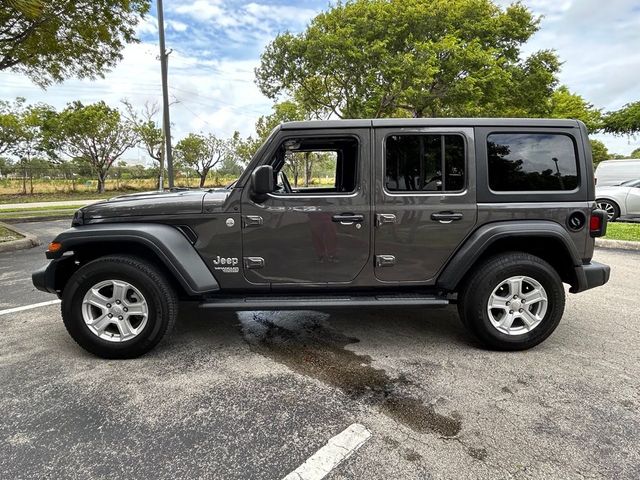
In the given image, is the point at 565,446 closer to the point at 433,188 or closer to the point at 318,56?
the point at 433,188

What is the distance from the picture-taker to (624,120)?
30.7 m

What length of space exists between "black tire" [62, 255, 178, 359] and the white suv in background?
453 inches

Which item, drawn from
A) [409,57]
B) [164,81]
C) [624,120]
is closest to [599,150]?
[624,120]

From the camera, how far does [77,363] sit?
9.74 feet

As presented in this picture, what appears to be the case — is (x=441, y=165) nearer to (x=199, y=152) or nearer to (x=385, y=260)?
(x=385, y=260)

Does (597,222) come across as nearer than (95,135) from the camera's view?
Yes

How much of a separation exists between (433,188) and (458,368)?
55.5 inches

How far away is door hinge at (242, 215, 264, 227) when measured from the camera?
9.99 ft

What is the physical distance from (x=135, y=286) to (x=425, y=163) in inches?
98.4

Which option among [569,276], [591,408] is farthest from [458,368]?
[569,276]

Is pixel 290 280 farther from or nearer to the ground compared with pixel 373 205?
nearer to the ground

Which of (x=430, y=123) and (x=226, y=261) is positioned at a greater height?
(x=430, y=123)

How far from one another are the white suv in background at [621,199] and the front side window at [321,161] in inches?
387

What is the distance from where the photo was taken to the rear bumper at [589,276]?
3.10 meters
